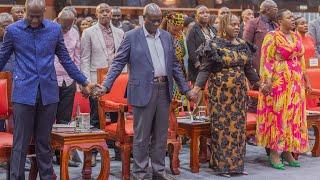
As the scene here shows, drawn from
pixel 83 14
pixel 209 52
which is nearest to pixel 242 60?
pixel 209 52

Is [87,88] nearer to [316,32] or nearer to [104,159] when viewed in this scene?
[104,159]

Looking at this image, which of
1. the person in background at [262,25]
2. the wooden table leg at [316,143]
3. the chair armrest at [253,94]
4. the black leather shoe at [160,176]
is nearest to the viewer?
the black leather shoe at [160,176]

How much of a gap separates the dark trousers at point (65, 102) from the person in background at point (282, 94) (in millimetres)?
1895

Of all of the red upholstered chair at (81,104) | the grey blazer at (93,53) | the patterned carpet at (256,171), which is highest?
the grey blazer at (93,53)

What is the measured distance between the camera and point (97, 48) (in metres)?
6.84

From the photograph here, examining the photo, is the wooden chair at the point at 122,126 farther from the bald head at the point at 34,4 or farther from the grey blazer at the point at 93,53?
the bald head at the point at 34,4

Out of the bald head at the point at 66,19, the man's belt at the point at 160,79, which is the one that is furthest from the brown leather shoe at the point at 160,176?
the bald head at the point at 66,19

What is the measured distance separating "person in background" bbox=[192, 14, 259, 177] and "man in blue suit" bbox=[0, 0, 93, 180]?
1611 mm

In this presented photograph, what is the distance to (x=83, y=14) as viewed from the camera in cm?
1069

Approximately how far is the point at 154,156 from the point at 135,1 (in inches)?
238

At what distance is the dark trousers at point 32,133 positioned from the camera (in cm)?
506

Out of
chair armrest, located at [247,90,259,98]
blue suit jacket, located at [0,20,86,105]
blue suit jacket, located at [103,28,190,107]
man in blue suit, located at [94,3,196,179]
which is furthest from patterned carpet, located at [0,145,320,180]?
blue suit jacket, located at [0,20,86,105]

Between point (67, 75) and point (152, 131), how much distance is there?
1.20 metres

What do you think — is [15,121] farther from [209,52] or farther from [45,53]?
[209,52]
